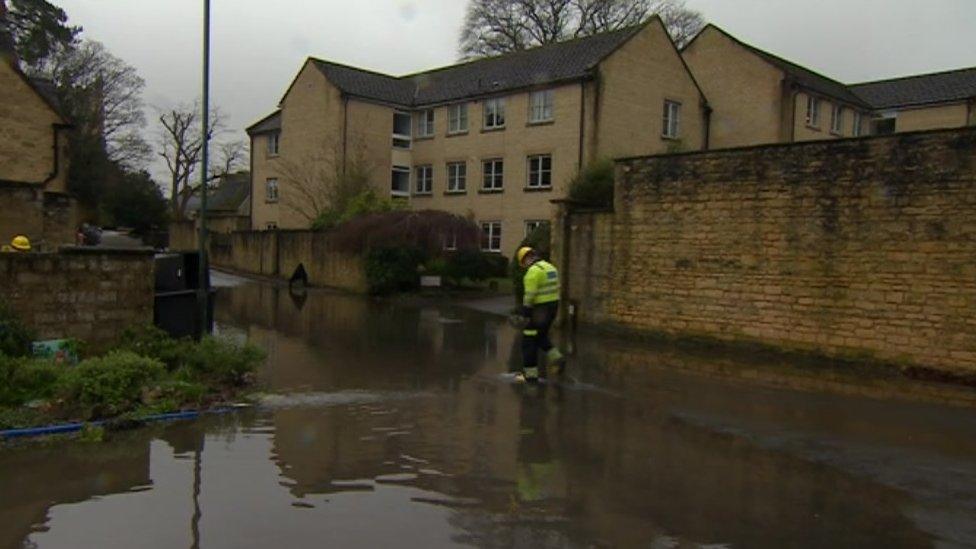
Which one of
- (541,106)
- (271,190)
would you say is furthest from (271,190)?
(541,106)

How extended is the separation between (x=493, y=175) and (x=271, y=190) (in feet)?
49.3

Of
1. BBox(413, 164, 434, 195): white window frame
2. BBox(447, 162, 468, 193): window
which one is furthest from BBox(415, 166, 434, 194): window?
BBox(447, 162, 468, 193): window

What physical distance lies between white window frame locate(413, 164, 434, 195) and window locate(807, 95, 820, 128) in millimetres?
17413

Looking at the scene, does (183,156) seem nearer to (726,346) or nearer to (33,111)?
(33,111)

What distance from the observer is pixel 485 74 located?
3931 cm

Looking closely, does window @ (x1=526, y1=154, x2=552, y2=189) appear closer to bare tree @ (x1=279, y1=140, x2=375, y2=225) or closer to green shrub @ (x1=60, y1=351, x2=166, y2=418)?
bare tree @ (x1=279, y1=140, x2=375, y2=225)

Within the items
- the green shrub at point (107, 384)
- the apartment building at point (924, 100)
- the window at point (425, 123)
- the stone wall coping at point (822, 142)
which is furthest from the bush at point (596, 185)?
the apartment building at point (924, 100)

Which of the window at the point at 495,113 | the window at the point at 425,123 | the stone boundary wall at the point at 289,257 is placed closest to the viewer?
the stone boundary wall at the point at 289,257

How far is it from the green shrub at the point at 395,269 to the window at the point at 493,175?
32.0 ft

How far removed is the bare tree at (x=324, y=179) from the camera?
36.7 m

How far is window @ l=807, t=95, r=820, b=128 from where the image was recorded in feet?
122

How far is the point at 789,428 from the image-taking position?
912 centimetres

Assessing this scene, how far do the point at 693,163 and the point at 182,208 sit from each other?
5775 cm

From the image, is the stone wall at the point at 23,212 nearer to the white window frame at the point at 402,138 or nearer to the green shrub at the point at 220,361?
the green shrub at the point at 220,361
